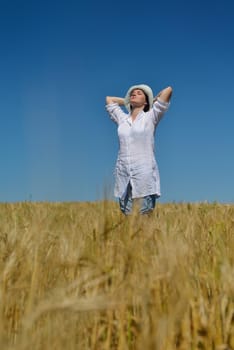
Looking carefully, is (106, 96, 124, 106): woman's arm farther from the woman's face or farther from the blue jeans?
the blue jeans

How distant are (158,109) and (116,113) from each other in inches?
18.9

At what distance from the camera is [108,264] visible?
1136mm

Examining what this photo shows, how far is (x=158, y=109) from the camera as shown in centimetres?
371

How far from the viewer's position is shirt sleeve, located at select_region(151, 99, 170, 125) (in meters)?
3.70

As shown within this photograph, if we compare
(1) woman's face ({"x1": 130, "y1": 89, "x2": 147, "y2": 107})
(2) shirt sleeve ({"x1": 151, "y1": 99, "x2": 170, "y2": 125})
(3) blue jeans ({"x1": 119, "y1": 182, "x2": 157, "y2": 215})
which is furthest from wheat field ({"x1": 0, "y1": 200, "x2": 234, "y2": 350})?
(1) woman's face ({"x1": 130, "y1": 89, "x2": 147, "y2": 107})

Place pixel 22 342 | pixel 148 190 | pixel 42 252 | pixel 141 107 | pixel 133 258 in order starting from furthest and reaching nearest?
pixel 141 107 → pixel 148 190 → pixel 42 252 → pixel 133 258 → pixel 22 342

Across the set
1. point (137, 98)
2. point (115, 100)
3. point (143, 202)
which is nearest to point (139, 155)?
point (143, 202)

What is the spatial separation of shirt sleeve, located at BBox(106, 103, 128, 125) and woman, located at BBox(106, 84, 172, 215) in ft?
0.16

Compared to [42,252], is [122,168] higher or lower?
higher

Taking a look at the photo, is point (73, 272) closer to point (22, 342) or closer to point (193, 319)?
point (193, 319)

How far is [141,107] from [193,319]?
287cm

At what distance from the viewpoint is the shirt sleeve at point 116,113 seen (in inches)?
157

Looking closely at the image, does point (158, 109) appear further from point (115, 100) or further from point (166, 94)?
point (115, 100)

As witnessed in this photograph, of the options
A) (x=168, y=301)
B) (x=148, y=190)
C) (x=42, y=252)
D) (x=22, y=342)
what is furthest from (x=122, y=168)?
(x=22, y=342)
